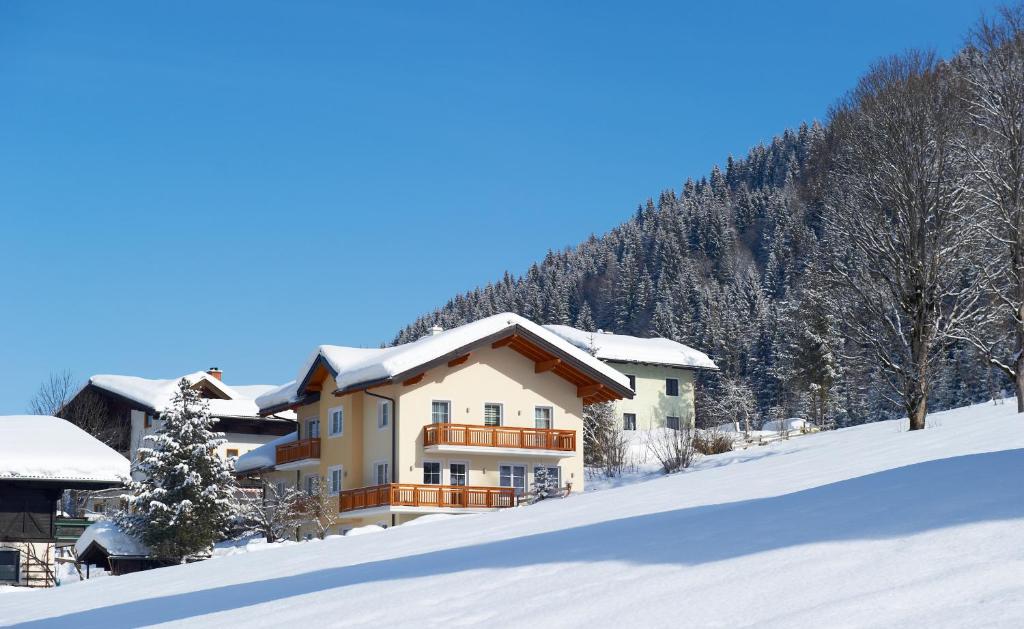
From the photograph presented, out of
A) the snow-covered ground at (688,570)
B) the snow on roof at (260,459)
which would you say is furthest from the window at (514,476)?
the snow-covered ground at (688,570)

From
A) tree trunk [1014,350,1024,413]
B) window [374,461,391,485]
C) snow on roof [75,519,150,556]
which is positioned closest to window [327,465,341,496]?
window [374,461,391,485]

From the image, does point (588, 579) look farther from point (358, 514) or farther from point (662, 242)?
point (662, 242)

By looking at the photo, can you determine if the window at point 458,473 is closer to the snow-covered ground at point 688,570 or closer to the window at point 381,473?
the window at point 381,473

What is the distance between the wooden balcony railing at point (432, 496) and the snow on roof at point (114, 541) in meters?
7.87

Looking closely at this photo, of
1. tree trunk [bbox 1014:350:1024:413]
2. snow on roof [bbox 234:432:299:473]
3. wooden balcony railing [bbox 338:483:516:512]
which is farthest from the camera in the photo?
snow on roof [bbox 234:432:299:473]

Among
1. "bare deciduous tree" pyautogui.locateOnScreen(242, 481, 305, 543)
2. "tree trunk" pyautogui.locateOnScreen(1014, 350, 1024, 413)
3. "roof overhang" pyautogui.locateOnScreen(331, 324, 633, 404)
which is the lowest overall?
"bare deciduous tree" pyautogui.locateOnScreen(242, 481, 305, 543)

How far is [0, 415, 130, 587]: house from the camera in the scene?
36.4m

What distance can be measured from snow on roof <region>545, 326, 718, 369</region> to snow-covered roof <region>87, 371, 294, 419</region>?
1926 cm

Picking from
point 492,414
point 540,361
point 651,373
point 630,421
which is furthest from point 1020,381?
point 651,373

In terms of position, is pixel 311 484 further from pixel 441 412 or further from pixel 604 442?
pixel 604 442

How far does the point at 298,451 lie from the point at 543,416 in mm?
11151

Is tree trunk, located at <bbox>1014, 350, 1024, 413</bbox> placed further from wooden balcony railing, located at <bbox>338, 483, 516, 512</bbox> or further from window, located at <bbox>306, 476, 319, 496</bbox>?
window, located at <bbox>306, 476, 319, 496</bbox>

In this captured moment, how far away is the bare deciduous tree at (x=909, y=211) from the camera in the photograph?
28.7 m

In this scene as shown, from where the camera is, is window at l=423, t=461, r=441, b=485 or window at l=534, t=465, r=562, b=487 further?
window at l=534, t=465, r=562, b=487
